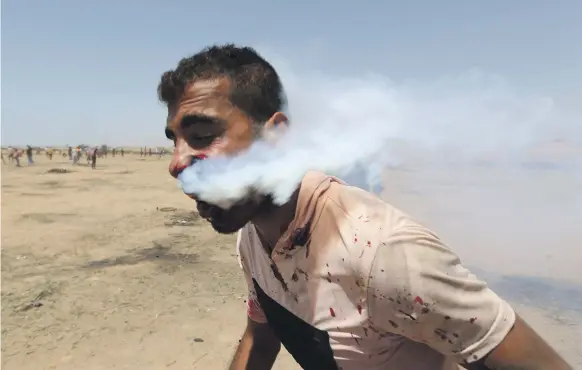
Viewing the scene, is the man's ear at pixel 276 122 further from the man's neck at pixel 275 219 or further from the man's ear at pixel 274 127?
the man's neck at pixel 275 219

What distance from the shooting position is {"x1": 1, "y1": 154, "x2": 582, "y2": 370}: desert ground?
5566mm

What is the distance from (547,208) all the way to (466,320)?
11.4 meters

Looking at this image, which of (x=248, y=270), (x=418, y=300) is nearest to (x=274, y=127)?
(x=248, y=270)

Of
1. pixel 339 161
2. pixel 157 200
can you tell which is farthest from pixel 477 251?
pixel 157 200

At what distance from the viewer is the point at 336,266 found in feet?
4.94

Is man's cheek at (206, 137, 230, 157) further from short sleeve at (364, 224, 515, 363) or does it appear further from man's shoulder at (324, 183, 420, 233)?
short sleeve at (364, 224, 515, 363)

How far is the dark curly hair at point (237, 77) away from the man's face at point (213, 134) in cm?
4

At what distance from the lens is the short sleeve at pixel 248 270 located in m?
2.12

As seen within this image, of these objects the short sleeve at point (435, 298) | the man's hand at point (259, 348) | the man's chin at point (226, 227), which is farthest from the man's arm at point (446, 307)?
the man's hand at point (259, 348)

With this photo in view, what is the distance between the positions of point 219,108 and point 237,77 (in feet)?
0.52

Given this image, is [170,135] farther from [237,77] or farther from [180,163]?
[237,77]

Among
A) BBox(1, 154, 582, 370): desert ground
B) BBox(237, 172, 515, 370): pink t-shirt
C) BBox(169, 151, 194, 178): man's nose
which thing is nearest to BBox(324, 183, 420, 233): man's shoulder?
BBox(237, 172, 515, 370): pink t-shirt

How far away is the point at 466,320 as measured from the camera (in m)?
1.35

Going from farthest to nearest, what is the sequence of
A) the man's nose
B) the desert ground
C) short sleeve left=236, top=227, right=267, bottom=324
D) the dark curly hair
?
the desert ground
short sleeve left=236, top=227, right=267, bottom=324
the dark curly hair
the man's nose
